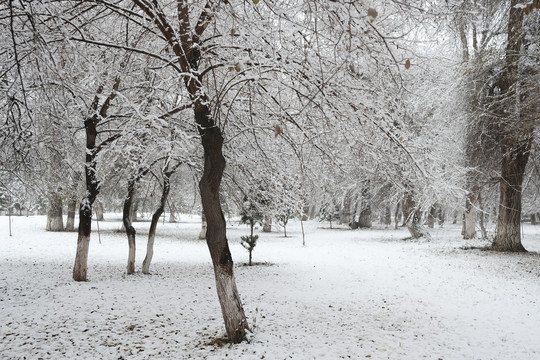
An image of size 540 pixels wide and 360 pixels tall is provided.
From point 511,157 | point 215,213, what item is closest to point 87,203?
point 215,213

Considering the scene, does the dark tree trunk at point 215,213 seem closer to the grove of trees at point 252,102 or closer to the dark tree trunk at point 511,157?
the grove of trees at point 252,102

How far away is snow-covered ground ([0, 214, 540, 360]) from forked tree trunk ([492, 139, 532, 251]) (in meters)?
0.93

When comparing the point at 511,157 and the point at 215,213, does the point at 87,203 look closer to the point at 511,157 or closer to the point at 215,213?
the point at 215,213

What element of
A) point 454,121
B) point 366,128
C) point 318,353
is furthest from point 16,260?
point 454,121

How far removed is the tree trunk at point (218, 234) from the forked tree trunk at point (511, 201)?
12.1m

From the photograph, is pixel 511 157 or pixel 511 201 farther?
pixel 511 201

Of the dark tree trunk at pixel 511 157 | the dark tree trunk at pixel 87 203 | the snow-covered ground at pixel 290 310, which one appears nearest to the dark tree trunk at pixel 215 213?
the snow-covered ground at pixel 290 310

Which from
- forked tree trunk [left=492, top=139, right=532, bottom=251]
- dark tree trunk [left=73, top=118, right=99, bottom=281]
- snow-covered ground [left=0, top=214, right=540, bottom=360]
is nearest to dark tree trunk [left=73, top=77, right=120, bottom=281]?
dark tree trunk [left=73, top=118, right=99, bottom=281]

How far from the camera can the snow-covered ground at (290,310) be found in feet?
17.0

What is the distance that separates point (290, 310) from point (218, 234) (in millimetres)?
3015

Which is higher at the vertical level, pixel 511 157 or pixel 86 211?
pixel 511 157

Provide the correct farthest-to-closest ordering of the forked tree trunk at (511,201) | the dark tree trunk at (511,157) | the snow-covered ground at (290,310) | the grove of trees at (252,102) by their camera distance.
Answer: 1. the forked tree trunk at (511,201)
2. the dark tree trunk at (511,157)
3. the snow-covered ground at (290,310)
4. the grove of trees at (252,102)

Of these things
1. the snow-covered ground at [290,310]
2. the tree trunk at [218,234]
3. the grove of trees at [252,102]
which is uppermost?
the grove of trees at [252,102]

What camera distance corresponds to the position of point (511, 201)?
13.5 m
